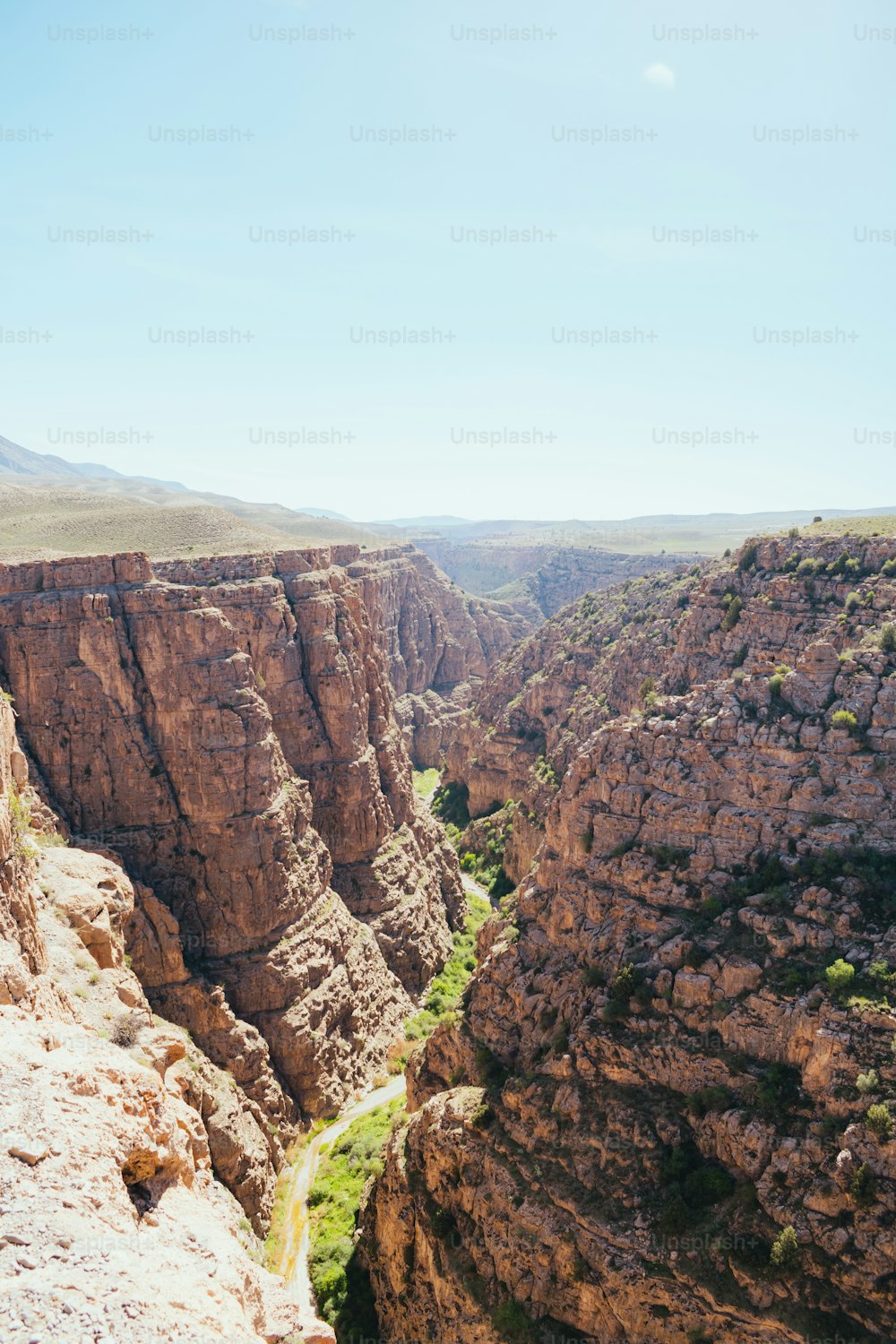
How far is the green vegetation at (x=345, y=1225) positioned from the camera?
3606 cm

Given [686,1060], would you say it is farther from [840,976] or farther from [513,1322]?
[513,1322]

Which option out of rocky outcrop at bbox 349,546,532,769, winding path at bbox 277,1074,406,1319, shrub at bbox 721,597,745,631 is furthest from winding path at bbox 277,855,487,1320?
rocky outcrop at bbox 349,546,532,769

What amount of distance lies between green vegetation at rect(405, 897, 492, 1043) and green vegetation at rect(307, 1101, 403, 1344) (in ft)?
25.2

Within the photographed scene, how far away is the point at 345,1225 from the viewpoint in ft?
135

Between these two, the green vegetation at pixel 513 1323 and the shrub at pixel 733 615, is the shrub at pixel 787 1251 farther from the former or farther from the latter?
the shrub at pixel 733 615

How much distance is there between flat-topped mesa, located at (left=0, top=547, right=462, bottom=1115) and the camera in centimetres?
5081

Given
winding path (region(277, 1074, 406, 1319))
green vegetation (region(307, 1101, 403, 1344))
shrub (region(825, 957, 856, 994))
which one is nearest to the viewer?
shrub (region(825, 957, 856, 994))

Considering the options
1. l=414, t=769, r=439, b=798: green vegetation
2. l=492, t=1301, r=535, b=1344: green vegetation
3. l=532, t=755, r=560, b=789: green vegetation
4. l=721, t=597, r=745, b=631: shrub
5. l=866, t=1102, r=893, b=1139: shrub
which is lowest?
l=414, t=769, r=439, b=798: green vegetation

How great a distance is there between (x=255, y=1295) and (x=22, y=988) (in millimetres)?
9903

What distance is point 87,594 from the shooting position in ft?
170

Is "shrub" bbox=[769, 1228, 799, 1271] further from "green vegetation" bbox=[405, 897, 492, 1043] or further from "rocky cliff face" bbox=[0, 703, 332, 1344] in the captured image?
"green vegetation" bbox=[405, 897, 492, 1043]

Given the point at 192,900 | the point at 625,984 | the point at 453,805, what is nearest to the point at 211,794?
the point at 192,900

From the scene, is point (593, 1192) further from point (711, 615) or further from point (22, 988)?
point (711, 615)

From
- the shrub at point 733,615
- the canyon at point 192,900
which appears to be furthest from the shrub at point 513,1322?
the shrub at point 733,615
